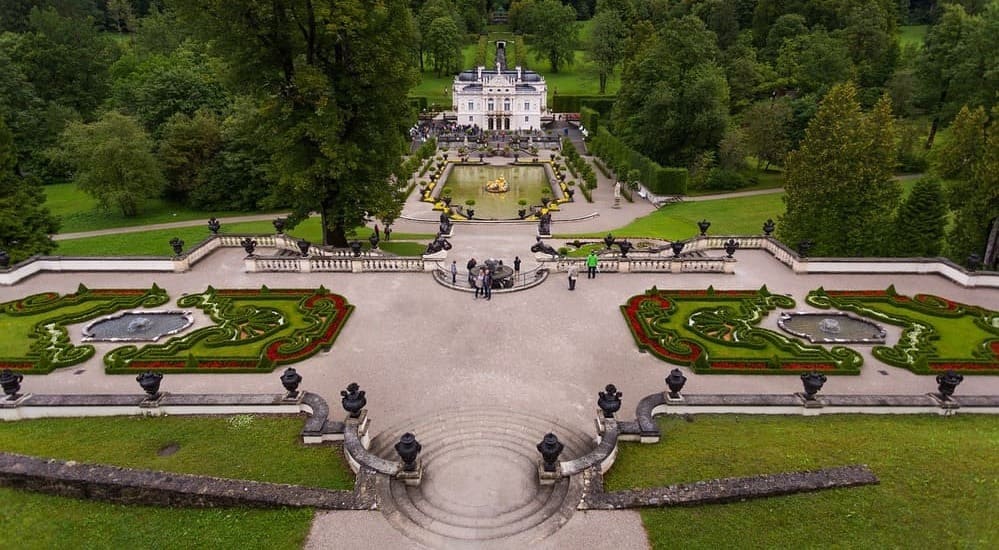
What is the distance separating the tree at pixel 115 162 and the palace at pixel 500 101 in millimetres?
53114

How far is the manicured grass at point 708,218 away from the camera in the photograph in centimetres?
4216

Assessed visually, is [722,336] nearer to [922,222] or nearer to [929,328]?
[929,328]

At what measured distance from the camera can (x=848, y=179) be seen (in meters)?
30.9

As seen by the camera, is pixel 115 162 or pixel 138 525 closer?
pixel 138 525

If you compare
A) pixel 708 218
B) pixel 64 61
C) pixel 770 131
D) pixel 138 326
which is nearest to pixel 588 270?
pixel 138 326

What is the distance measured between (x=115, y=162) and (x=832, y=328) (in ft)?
174

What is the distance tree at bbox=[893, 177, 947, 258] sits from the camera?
30953 mm

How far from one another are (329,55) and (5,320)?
61.0 ft

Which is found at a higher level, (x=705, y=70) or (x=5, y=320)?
(x=705, y=70)

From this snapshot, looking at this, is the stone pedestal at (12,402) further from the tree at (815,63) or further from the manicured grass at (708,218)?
the tree at (815,63)

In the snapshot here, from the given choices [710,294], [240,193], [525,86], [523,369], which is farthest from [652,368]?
[525,86]

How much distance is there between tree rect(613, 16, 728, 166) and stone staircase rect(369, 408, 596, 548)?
5069cm

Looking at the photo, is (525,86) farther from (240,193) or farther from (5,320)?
(5,320)

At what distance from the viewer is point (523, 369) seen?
2088 centimetres
